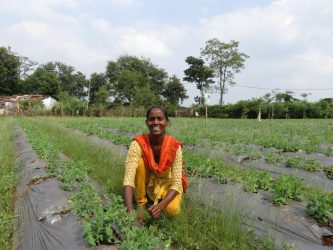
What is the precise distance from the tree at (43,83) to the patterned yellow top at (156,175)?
152 feet

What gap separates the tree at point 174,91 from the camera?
48.7 metres

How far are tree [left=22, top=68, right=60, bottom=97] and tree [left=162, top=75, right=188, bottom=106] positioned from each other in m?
15.2

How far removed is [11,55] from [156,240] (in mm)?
52820

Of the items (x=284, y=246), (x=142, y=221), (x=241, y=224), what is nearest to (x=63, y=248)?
(x=142, y=221)

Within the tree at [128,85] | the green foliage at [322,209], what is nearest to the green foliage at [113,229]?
the green foliage at [322,209]

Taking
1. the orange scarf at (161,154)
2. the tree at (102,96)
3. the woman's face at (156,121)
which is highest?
the tree at (102,96)

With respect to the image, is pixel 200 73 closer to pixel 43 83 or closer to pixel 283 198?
pixel 43 83

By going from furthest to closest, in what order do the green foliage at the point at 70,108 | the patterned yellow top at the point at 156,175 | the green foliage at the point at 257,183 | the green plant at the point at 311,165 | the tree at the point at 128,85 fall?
1. the tree at the point at 128,85
2. the green foliage at the point at 70,108
3. the green plant at the point at 311,165
4. the green foliage at the point at 257,183
5. the patterned yellow top at the point at 156,175

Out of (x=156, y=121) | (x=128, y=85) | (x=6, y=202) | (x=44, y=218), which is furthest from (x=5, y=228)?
(x=128, y=85)

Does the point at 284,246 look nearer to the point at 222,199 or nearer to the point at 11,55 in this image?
the point at 222,199

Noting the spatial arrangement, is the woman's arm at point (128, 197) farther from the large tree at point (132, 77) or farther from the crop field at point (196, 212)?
the large tree at point (132, 77)

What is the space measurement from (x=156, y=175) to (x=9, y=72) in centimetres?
5102

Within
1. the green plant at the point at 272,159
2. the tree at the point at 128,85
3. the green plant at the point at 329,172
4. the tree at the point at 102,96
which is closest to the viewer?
the green plant at the point at 329,172

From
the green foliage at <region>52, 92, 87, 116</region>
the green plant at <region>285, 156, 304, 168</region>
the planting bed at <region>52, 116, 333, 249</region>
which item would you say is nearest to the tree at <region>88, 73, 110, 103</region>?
the green foliage at <region>52, 92, 87, 116</region>
